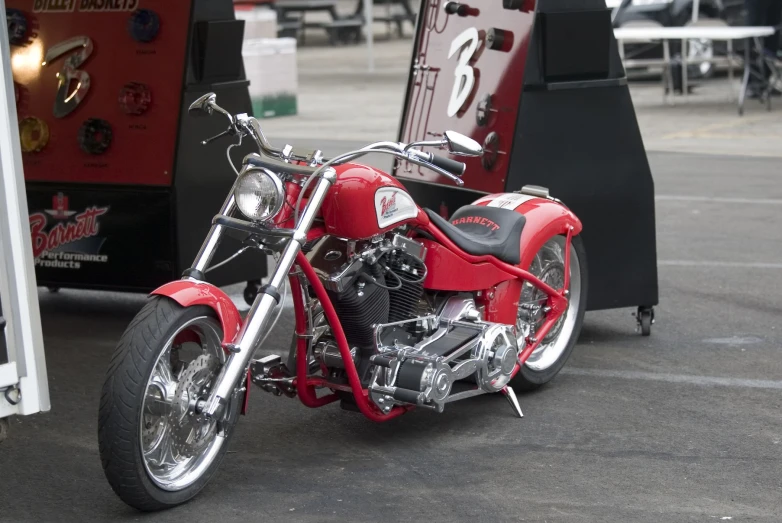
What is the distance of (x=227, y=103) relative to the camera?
700cm

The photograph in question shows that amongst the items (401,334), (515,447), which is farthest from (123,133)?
(515,447)

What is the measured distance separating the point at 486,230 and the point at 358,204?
948 millimetres

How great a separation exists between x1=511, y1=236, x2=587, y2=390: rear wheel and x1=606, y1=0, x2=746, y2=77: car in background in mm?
12015

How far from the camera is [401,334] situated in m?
5.04

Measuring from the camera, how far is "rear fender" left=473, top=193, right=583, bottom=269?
5.47 metres

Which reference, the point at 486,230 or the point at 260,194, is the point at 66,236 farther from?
the point at 260,194

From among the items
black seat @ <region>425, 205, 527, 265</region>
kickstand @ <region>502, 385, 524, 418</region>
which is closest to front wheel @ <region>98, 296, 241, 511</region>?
black seat @ <region>425, 205, 527, 265</region>

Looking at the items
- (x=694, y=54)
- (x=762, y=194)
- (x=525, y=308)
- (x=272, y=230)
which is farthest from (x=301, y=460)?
(x=694, y=54)

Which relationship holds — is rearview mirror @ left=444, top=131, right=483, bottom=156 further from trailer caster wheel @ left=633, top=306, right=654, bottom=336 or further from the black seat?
trailer caster wheel @ left=633, top=306, right=654, bottom=336

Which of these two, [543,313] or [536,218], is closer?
[536,218]

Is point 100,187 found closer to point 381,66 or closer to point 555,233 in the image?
point 555,233

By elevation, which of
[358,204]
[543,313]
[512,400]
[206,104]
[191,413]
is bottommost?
[512,400]

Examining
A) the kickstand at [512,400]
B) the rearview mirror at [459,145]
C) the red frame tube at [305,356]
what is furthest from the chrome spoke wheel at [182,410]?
the kickstand at [512,400]

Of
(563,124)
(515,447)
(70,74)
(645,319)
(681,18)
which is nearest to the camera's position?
(515,447)
